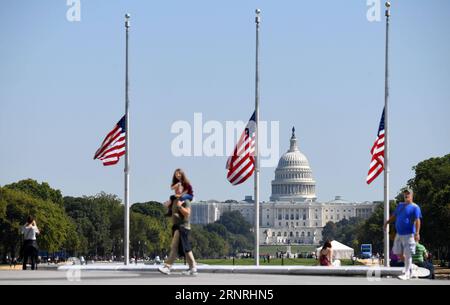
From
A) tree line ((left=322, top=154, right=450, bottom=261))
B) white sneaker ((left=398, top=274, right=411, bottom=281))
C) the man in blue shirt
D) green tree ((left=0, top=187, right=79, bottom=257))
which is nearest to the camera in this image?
white sneaker ((left=398, top=274, right=411, bottom=281))

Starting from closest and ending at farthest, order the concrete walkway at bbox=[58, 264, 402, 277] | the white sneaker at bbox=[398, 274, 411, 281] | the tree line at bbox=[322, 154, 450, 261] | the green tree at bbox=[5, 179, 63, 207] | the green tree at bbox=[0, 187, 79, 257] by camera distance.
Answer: the white sneaker at bbox=[398, 274, 411, 281] < the concrete walkway at bbox=[58, 264, 402, 277] < the tree line at bbox=[322, 154, 450, 261] < the green tree at bbox=[0, 187, 79, 257] < the green tree at bbox=[5, 179, 63, 207]

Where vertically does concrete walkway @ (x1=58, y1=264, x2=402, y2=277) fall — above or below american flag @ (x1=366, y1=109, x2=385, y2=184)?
below

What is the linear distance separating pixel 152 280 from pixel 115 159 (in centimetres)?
2860

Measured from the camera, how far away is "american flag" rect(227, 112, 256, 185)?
193 ft

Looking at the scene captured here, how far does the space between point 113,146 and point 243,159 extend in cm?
626

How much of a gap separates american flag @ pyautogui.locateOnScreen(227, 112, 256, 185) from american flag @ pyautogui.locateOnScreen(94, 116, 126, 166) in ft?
17.1

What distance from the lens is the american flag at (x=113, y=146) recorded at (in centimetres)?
6100

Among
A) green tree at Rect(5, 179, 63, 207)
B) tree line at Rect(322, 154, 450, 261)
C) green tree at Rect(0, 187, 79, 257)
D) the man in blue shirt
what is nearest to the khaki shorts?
the man in blue shirt

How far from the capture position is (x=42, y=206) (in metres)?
150

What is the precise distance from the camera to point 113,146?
6166cm

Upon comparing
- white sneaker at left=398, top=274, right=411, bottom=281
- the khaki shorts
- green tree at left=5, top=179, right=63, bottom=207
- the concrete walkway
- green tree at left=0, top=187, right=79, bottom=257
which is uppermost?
green tree at left=5, top=179, right=63, bottom=207

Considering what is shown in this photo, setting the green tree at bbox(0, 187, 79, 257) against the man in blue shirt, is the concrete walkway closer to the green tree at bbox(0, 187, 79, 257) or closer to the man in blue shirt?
the man in blue shirt

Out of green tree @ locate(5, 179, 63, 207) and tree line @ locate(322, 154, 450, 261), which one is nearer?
tree line @ locate(322, 154, 450, 261)
